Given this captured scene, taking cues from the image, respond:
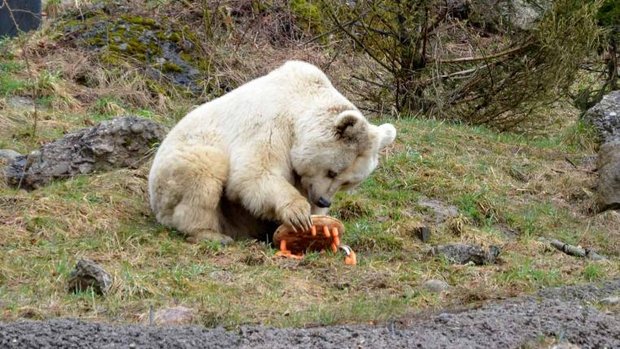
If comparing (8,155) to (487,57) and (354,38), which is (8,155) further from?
(487,57)

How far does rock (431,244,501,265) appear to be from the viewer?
7.30 m

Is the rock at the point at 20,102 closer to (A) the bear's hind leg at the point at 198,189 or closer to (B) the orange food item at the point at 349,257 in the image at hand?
(A) the bear's hind leg at the point at 198,189

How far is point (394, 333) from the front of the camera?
479 centimetres

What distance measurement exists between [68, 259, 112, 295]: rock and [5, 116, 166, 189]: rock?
9.61 ft

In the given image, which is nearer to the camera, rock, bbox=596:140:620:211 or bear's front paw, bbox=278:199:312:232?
bear's front paw, bbox=278:199:312:232

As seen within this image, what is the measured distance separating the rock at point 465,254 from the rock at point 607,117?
182 inches

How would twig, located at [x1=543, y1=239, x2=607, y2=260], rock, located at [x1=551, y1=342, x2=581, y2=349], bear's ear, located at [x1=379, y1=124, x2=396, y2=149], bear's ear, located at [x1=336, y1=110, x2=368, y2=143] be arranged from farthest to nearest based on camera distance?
twig, located at [x1=543, y1=239, x2=607, y2=260] → bear's ear, located at [x1=379, y1=124, x2=396, y2=149] → bear's ear, located at [x1=336, y1=110, x2=368, y2=143] → rock, located at [x1=551, y1=342, x2=581, y2=349]

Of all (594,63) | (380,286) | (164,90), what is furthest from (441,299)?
(594,63)

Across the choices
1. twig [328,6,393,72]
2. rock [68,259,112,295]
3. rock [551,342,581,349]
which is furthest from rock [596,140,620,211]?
rock [68,259,112,295]

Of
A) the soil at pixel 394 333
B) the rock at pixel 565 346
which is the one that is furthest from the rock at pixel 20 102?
the rock at pixel 565 346

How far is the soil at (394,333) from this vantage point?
14.4 ft

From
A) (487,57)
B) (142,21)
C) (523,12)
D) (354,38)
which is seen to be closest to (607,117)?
(487,57)

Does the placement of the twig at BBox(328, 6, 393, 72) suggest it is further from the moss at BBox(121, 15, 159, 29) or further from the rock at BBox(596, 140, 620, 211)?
the rock at BBox(596, 140, 620, 211)

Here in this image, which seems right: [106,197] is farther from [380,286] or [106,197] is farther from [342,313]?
[342,313]
